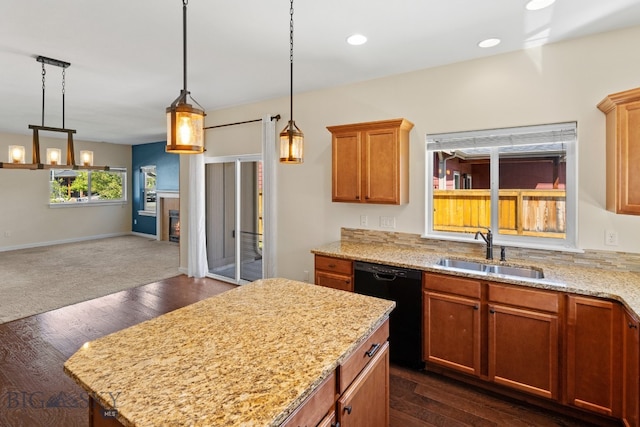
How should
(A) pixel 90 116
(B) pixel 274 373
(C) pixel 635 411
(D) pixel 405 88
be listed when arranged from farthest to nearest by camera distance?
1. (A) pixel 90 116
2. (D) pixel 405 88
3. (C) pixel 635 411
4. (B) pixel 274 373

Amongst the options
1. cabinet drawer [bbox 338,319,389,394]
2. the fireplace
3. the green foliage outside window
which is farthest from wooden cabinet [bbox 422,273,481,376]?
the green foliage outside window

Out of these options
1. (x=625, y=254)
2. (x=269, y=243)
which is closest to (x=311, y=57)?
(x=269, y=243)

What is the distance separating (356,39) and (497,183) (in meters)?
1.83

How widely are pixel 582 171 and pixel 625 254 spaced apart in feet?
2.28

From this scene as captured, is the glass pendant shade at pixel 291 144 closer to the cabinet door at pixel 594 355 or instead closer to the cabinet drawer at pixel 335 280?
the cabinet drawer at pixel 335 280

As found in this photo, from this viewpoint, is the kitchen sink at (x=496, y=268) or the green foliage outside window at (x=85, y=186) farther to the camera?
the green foliage outside window at (x=85, y=186)

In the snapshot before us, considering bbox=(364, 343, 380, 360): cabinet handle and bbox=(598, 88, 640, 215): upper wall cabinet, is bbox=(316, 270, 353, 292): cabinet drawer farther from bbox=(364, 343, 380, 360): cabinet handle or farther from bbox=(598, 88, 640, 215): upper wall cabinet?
bbox=(598, 88, 640, 215): upper wall cabinet

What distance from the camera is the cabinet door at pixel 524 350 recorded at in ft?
7.27

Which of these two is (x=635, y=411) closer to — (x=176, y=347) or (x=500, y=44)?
(x=176, y=347)

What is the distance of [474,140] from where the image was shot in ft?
10.1

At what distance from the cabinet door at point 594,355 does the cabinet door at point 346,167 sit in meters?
1.94

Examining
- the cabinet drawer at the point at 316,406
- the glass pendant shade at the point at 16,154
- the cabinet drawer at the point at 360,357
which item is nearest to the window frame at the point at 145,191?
the glass pendant shade at the point at 16,154

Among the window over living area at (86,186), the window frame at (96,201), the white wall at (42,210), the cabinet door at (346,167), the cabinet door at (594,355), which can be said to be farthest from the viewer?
the window over living area at (86,186)

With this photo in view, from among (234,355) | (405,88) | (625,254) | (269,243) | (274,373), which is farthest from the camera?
(269,243)
